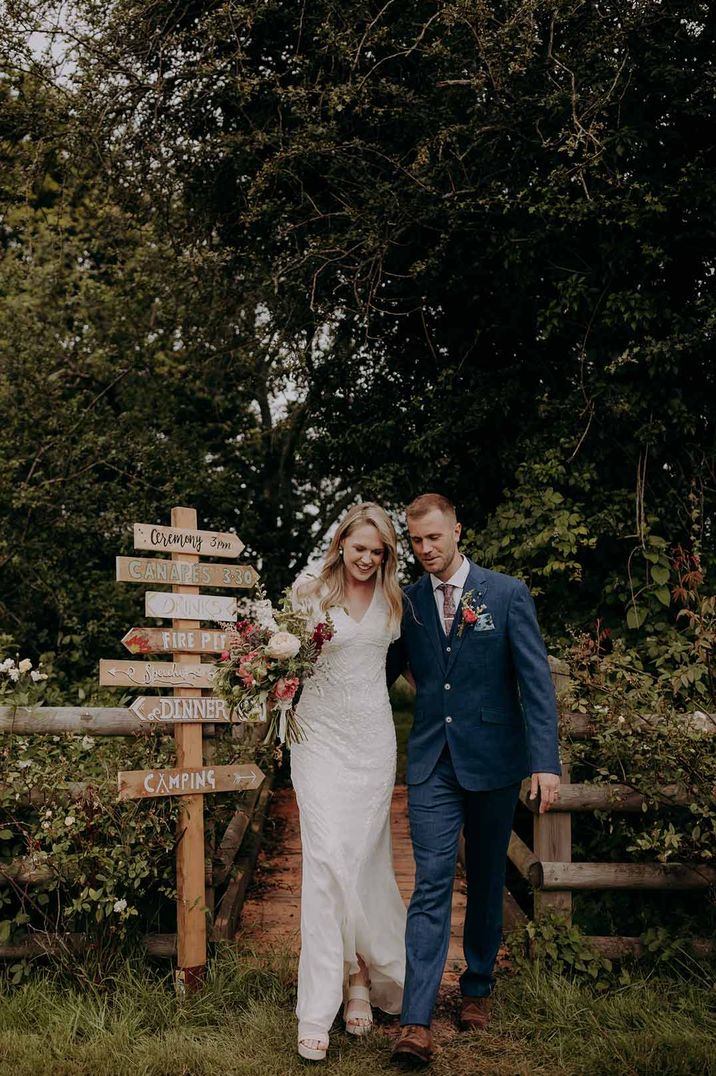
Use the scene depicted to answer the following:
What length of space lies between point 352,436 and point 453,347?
1123 mm

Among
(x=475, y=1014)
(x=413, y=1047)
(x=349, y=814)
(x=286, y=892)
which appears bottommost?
(x=286, y=892)

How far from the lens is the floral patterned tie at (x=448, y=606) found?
4.27 m

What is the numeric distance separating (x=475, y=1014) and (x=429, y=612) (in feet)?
5.68

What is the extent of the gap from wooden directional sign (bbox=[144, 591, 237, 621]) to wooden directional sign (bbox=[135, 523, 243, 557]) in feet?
0.72

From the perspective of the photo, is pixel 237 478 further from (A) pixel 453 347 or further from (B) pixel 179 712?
(B) pixel 179 712

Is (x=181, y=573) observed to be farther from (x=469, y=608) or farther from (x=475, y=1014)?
(x=475, y=1014)

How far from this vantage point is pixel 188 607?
4.61 meters

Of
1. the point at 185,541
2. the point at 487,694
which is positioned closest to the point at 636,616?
the point at 487,694

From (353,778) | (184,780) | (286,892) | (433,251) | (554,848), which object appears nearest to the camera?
(353,778)

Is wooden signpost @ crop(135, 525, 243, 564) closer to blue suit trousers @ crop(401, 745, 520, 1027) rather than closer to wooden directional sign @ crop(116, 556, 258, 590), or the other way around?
wooden directional sign @ crop(116, 556, 258, 590)

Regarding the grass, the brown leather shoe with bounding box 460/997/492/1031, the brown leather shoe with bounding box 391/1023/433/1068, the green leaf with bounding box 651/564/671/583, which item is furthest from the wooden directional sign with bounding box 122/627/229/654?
the green leaf with bounding box 651/564/671/583

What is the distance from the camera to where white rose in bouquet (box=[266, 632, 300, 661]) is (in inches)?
158

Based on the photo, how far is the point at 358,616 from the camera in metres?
4.40

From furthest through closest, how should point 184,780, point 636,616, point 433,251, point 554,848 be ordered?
point 433,251
point 636,616
point 554,848
point 184,780
